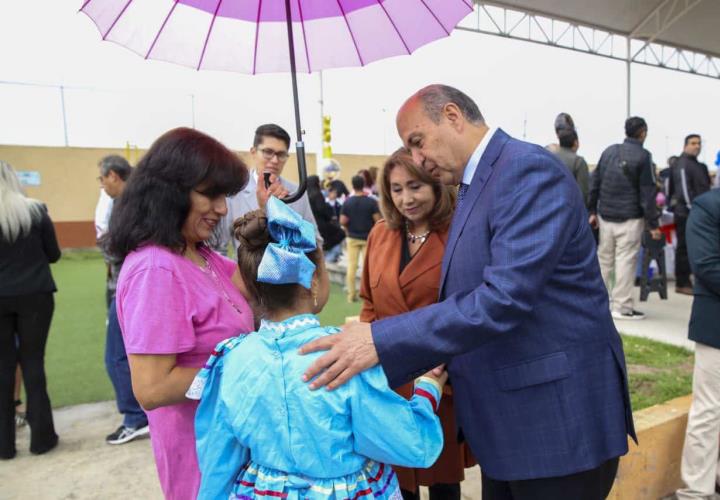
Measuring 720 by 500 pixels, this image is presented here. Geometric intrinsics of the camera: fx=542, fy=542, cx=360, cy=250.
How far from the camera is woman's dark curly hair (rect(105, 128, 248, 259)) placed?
1644mm

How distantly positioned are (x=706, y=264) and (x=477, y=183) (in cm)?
161

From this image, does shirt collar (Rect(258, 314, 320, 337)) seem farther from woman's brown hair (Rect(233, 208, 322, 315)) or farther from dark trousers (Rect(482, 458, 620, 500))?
dark trousers (Rect(482, 458, 620, 500))

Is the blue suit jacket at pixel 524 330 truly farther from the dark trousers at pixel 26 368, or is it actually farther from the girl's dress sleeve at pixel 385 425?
the dark trousers at pixel 26 368

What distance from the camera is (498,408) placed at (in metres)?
1.54

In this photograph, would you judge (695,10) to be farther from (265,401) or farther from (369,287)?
(265,401)

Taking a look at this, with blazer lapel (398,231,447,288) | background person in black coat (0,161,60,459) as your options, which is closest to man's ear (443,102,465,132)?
blazer lapel (398,231,447,288)

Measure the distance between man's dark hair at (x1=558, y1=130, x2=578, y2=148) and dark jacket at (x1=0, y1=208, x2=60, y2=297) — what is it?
15.5 feet

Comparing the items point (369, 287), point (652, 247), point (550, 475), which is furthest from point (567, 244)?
point (652, 247)

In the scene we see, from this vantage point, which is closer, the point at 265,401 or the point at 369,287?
the point at 265,401

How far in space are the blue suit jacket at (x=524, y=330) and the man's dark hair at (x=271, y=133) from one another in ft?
6.71

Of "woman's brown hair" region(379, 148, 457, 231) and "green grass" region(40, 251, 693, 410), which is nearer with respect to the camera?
"woman's brown hair" region(379, 148, 457, 231)

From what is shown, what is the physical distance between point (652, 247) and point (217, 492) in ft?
20.0

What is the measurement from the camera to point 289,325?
56.8 inches

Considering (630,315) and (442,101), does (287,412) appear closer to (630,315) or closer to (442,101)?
(442,101)
